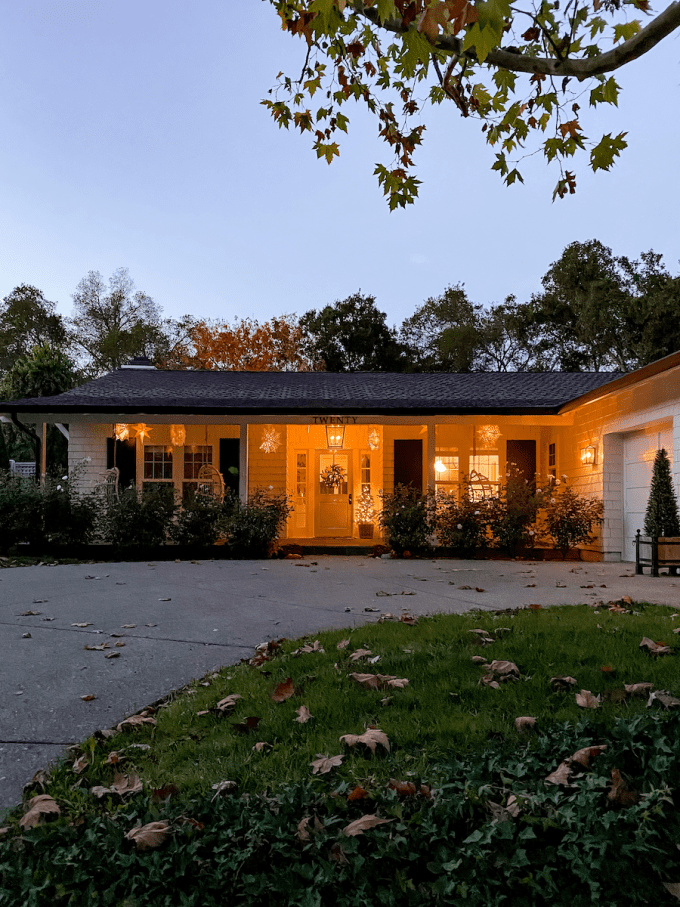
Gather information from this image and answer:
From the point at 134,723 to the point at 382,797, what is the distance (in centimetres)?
147

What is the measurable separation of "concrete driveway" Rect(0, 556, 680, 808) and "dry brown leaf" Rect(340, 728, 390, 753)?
50.7 inches

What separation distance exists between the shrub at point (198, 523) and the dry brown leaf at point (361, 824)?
392 inches

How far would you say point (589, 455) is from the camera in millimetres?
12625

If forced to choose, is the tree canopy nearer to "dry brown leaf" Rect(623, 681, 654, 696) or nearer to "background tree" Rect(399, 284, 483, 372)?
"dry brown leaf" Rect(623, 681, 654, 696)

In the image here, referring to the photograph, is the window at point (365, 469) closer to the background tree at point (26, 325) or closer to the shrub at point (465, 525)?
the shrub at point (465, 525)

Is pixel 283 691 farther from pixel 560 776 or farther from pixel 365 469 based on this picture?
pixel 365 469

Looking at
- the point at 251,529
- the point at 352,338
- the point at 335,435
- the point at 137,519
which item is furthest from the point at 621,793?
the point at 352,338

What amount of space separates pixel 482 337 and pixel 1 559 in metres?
29.1

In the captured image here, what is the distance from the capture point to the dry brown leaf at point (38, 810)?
2.50 meters

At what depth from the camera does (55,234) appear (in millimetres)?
45250

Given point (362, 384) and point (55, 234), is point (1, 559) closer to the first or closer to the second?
point (362, 384)

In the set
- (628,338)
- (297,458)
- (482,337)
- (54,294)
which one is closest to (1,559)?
(297,458)

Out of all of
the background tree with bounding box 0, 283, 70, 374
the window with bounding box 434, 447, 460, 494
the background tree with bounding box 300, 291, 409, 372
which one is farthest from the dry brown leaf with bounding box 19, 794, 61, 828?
the background tree with bounding box 0, 283, 70, 374

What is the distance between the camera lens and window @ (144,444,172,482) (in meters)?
14.4
